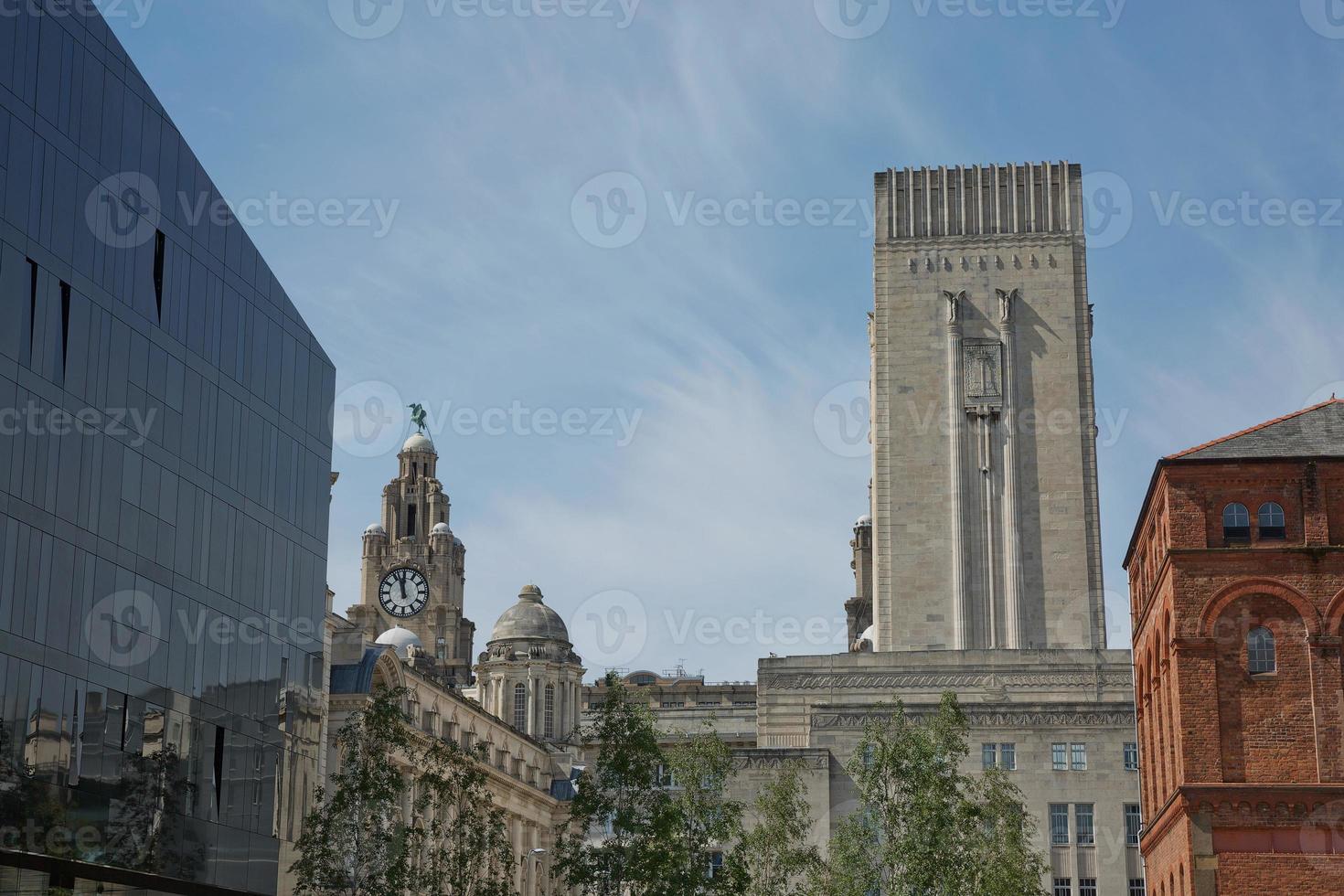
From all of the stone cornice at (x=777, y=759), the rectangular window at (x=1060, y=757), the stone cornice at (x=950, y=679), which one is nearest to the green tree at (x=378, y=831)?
the stone cornice at (x=777, y=759)

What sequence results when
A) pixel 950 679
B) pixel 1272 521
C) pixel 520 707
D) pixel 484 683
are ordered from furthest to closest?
pixel 484 683, pixel 520 707, pixel 950 679, pixel 1272 521

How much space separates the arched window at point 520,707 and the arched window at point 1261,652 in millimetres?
94019

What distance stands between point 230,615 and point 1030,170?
70966 mm

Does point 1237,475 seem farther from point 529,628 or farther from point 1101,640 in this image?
point 529,628

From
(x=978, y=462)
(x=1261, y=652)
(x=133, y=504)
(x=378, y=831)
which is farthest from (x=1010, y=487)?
(x=133, y=504)

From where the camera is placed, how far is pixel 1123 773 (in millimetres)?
90875

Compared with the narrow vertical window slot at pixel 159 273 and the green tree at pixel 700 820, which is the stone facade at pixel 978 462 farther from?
the narrow vertical window slot at pixel 159 273

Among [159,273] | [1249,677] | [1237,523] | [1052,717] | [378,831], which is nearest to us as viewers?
[378,831]

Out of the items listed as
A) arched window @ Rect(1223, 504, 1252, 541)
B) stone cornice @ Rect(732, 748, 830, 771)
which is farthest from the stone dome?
arched window @ Rect(1223, 504, 1252, 541)

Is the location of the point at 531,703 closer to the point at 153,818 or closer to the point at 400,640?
the point at 400,640

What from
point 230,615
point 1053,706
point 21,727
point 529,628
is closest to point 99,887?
point 21,727

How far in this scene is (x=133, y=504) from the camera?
2237 inches

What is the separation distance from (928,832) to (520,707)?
8649 cm

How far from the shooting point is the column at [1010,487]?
110625 millimetres
